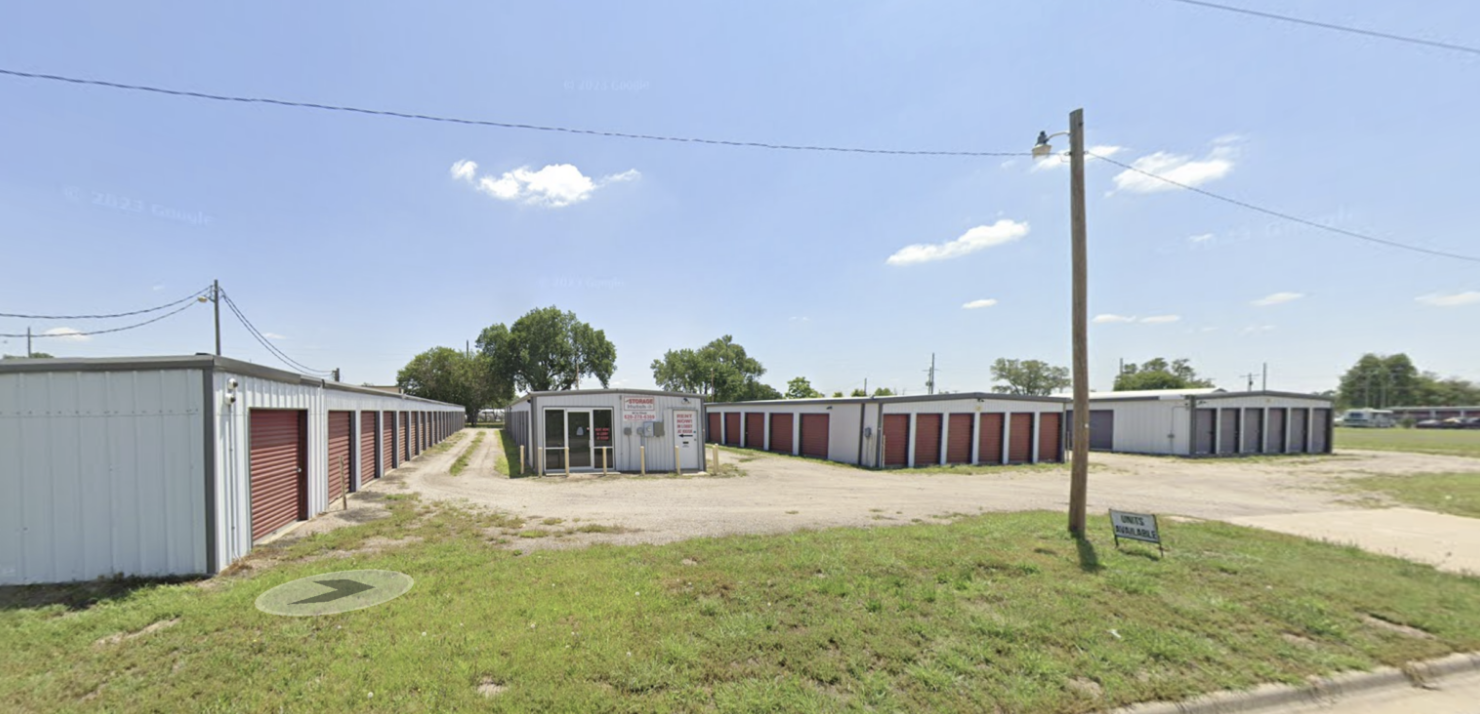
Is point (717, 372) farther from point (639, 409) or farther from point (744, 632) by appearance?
point (744, 632)

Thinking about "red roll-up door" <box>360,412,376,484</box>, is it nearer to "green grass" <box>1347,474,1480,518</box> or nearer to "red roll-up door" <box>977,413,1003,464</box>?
"red roll-up door" <box>977,413,1003,464</box>

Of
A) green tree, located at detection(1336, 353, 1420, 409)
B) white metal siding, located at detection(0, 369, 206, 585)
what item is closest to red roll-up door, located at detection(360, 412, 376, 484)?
white metal siding, located at detection(0, 369, 206, 585)

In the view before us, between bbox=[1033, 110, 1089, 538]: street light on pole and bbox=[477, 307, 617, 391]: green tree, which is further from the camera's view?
bbox=[477, 307, 617, 391]: green tree

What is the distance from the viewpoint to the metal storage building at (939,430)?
2020 centimetres

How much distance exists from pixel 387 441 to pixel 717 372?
4486cm

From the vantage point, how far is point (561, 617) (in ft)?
15.9

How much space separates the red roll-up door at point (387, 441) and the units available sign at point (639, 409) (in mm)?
7293

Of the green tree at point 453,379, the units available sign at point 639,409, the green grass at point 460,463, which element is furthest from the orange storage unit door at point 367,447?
the green tree at point 453,379

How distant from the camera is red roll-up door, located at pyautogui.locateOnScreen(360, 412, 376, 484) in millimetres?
13742

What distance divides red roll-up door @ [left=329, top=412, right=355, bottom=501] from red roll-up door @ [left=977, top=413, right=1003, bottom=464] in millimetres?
21135

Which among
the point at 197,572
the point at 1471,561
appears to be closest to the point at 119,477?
the point at 197,572

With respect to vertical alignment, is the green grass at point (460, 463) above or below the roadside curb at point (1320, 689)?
below

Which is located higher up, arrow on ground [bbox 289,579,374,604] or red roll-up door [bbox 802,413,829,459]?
arrow on ground [bbox 289,579,374,604]

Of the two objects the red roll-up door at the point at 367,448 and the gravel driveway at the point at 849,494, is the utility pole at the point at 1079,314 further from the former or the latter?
the red roll-up door at the point at 367,448
